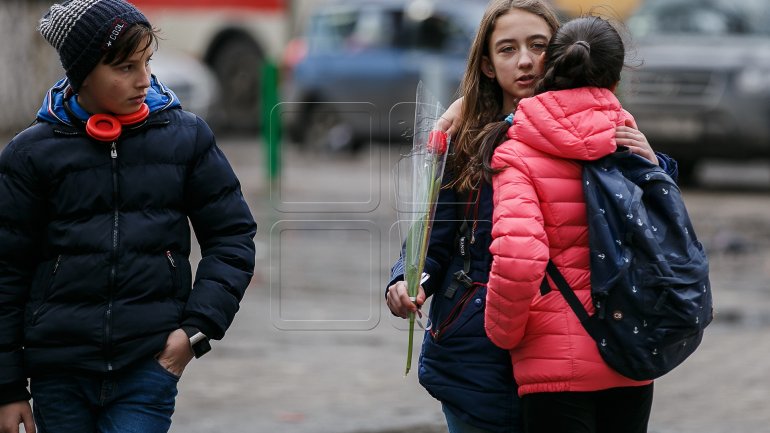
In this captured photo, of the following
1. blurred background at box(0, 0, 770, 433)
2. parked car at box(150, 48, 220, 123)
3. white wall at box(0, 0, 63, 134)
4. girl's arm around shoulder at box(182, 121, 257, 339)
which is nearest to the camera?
girl's arm around shoulder at box(182, 121, 257, 339)

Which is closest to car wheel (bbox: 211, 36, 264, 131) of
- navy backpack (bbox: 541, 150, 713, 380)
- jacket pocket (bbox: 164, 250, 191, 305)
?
jacket pocket (bbox: 164, 250, 191, 305)

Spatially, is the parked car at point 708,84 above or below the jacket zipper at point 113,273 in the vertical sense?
below

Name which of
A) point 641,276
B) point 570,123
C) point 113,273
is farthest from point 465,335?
point 113,273

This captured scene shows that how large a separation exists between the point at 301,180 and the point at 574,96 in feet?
39.5

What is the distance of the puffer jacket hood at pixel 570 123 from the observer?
345 cm

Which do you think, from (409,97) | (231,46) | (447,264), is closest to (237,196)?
(447,264)

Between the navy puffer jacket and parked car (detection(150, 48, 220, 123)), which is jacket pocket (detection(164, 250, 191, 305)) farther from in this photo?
parked car (detection(150, 48, 220, 123))

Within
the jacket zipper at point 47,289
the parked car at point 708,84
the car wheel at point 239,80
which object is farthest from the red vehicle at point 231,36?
the jacket zipper at point 47,289

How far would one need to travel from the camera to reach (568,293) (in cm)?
347

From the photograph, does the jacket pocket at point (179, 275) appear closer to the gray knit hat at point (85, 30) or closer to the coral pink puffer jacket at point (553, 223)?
the gray knit hat at point (85, 30)

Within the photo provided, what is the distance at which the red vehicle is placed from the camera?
2070 centimetres

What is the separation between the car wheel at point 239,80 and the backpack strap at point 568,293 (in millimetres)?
17557

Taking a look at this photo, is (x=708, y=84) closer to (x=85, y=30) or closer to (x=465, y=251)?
(x=465, y=251)

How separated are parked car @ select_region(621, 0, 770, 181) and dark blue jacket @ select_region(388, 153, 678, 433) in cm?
997
